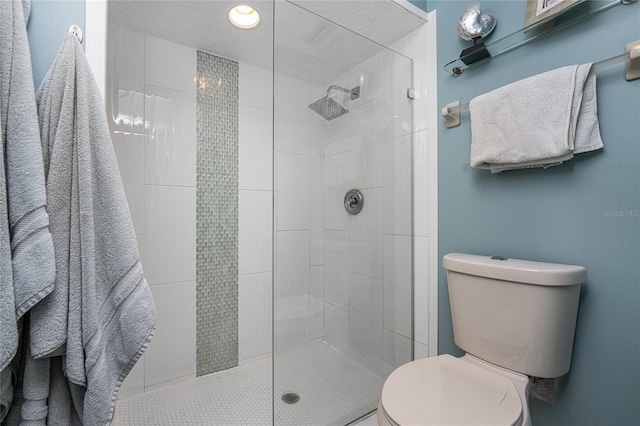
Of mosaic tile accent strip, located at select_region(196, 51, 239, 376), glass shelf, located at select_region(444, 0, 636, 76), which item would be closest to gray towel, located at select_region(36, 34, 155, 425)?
mosaic tile accent strip, located at select_region(196, 51, 239, 376)

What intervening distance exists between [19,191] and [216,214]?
1.12m

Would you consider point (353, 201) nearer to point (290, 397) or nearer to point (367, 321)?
point (367, 321)

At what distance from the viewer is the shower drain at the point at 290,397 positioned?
47.0 inches

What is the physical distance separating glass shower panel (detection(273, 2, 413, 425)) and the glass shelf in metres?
0.31

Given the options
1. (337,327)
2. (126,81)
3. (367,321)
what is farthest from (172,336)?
(126,81)

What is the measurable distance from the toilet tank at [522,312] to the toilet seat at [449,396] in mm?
89

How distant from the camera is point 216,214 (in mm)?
1747

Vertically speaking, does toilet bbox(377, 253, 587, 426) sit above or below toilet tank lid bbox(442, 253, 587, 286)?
below

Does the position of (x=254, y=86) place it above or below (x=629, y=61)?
above

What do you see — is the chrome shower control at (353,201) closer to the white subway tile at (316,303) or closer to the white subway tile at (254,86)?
the white subway tile at (316,303)

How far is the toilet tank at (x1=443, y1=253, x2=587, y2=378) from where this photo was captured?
881mm

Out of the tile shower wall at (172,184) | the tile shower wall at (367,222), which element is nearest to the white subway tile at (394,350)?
the tile shower wall at (367,222)

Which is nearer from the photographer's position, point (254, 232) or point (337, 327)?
point (337, 327)

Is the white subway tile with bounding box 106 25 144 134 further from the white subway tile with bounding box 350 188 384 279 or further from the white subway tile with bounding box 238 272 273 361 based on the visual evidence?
the white subway tile with bounding box 350 188 384 279
